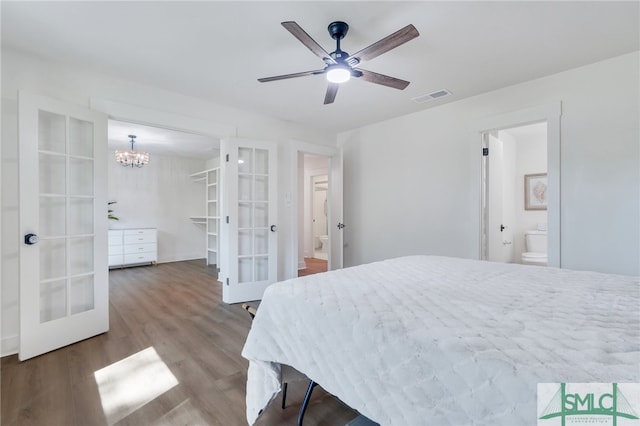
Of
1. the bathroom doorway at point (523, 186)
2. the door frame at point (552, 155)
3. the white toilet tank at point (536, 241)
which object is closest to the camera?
the door frame at point (552, 155)

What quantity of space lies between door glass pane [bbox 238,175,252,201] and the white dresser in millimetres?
3349

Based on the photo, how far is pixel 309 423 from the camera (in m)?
1.58

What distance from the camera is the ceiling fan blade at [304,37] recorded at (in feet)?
5.32

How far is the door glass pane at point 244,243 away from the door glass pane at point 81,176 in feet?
5.28

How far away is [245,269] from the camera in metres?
3.81

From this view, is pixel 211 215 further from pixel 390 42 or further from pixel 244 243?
pixel 390 42

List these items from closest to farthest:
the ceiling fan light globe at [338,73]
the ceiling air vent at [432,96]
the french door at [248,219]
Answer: the ceiling fan light globe at [338,73], the ceiling air vent at [432,96], the french door at [248,219]

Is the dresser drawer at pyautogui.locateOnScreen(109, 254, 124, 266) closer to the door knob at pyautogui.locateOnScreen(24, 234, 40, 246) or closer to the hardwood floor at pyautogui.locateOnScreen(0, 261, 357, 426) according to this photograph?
the hardwood floor at pyautogui.locateOnScreen(0, 261, 357, 426)

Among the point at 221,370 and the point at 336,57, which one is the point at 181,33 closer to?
the point at 336,57

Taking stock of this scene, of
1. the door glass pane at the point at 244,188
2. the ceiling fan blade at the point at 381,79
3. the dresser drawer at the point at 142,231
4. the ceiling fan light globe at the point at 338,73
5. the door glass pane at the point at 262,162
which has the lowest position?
the dresser drawer at the point at 142,231

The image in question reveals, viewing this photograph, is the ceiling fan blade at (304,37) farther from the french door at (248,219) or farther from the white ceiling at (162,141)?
the white ceiling at (162,141)

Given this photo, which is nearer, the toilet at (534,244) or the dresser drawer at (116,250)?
the toilet at (534,244)

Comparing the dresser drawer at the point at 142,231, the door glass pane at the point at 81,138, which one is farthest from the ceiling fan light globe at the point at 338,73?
the dresser drawer at the point at 142,231

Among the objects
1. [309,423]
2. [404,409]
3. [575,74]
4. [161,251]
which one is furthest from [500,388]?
[161,251]
